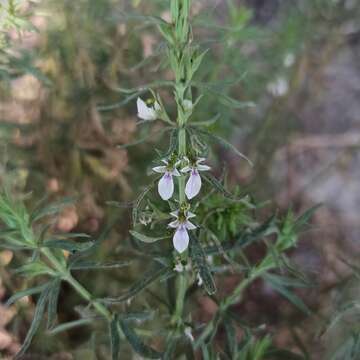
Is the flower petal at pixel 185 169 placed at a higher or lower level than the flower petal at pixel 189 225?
higher

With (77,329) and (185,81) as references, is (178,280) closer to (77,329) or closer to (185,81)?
(185,81)

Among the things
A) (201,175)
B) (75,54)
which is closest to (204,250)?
(201,175)

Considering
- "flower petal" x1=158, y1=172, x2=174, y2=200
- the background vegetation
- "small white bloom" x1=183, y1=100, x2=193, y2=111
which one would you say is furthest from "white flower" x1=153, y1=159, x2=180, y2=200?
the background vegetation

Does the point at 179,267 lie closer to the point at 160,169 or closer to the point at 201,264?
the point at 201,264

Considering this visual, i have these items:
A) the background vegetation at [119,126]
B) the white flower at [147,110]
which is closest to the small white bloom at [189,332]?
the background vegetation at [119,126]

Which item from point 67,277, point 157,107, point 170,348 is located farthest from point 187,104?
point 170,348

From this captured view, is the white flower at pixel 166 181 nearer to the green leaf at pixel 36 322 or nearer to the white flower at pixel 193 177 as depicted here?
the white flower at pixel 193 177
